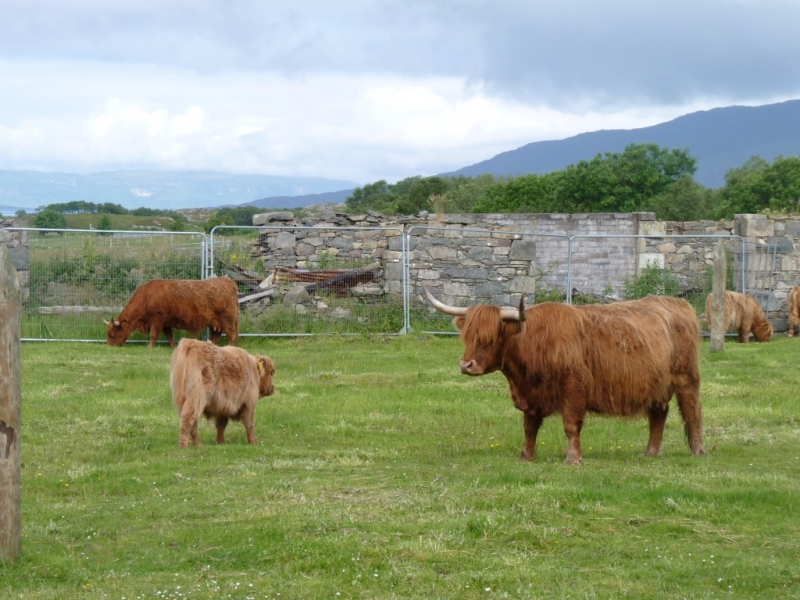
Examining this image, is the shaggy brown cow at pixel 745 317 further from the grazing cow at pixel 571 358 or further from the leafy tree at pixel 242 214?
the leafy tree at pixel 242 214

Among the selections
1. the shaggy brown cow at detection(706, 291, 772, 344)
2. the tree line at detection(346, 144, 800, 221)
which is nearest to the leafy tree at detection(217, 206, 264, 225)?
the tree line at detection(346, 144, 800, 221)

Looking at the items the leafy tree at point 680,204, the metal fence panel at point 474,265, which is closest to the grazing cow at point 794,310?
the metal fence panel at point 474,265

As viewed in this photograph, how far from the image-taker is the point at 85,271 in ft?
70.3

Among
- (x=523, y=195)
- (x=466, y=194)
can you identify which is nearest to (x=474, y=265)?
(x=523, y=195)

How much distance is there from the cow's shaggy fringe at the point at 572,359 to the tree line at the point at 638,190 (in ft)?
140

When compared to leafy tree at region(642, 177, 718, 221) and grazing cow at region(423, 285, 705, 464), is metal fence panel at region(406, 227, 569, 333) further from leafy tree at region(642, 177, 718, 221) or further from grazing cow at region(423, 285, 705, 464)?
leafy tree at region(642, 177, 718, 221)

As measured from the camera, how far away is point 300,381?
618 inches

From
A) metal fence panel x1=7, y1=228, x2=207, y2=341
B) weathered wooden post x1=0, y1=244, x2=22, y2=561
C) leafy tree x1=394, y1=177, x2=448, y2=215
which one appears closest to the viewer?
weathered wooden post x1=0, y1=244, x2=22, y2=561

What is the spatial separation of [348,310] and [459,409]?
9.02m

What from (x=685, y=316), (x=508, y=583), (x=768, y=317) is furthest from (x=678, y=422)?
(x=768, y=317)

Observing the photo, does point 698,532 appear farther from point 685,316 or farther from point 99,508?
point 99,508

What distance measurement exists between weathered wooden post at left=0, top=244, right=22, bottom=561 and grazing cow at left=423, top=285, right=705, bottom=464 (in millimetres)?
4411

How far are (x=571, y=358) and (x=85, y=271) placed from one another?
1456 centimetres

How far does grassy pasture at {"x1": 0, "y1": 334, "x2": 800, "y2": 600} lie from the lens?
5969mm
